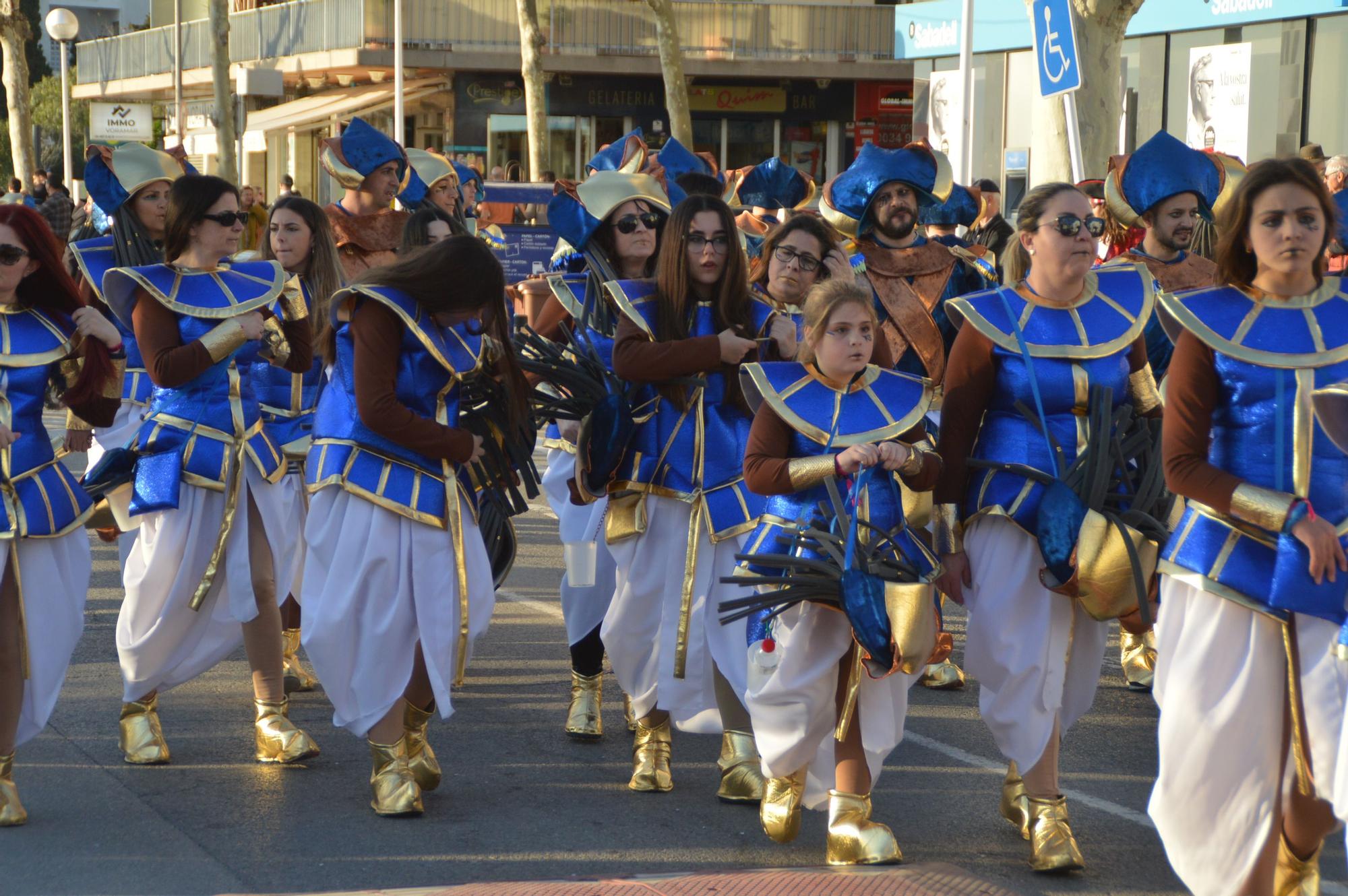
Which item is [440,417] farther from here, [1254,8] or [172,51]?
[172,51]

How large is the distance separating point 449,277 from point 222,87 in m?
25.8

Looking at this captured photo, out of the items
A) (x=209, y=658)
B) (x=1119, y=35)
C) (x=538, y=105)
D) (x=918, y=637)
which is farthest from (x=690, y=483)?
(x=538, y=105)

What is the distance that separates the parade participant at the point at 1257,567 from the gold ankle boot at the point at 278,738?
3.00 metres

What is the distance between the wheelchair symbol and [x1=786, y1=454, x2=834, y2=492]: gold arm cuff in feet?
17.6

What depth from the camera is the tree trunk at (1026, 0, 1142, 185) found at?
44.8 ft

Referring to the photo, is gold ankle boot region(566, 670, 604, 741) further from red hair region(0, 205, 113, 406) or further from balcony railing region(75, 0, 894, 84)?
balcony railing region(75, 0, 894, 84)

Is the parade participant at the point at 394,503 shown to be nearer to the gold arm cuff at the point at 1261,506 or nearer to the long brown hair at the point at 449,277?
the long brown hair at the point at 449,277

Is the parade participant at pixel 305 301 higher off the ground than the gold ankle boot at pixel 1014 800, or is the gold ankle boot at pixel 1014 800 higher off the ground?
the parade participant at pixel 305 301

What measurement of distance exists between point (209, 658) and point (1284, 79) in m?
18.9

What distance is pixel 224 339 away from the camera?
5766 millimetres

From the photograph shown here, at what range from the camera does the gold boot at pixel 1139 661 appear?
23.7 ft

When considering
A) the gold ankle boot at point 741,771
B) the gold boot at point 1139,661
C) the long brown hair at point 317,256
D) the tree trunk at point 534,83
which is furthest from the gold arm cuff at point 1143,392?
the tree trunk at point 534,83

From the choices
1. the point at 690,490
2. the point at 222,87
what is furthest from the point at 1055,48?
the point at 222,87

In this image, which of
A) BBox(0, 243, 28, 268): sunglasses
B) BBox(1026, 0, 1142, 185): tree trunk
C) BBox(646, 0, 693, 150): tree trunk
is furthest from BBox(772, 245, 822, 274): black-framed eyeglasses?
BBox(646, 0, 693, 150): tree trunk
